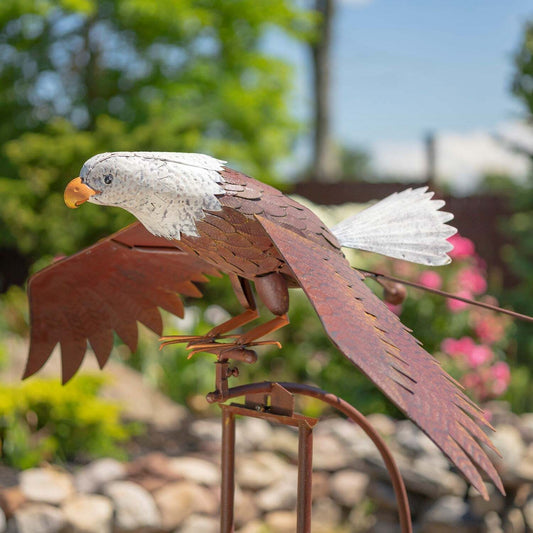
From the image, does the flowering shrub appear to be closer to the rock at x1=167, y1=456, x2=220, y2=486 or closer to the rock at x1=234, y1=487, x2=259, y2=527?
the rock at x1=234, y1=487, x2=259, y2=527

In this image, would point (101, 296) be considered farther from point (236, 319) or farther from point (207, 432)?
point (207, 432)

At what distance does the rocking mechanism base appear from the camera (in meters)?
1.23

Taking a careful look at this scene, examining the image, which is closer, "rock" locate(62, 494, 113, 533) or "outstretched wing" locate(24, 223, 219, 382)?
"outstretched wing" locate(24, 223, 219, 382)

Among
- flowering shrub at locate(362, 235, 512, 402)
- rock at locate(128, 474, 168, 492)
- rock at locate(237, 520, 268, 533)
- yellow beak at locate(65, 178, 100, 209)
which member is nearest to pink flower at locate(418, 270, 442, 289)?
flowering shrub at locate(362, 235, 512, 402)

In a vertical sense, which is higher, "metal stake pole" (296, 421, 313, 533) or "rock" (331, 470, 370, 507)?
"metal stake pole" (296, 421, 313, 533)

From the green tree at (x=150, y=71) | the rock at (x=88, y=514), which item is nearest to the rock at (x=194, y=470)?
the rock at (x=88, y=514)

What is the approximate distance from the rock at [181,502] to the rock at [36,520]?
1.27 feet

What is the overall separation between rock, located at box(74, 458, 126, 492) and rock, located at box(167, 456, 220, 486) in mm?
212

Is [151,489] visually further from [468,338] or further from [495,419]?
[468,338]

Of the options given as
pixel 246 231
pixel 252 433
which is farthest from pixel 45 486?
pixel 246 231

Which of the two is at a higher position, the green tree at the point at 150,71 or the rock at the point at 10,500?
the green tree at the point at 150,71

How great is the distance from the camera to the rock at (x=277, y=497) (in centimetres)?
302

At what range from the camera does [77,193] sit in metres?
1.17

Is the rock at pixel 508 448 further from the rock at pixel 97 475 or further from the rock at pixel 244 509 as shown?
the rock at pixel 97 475
